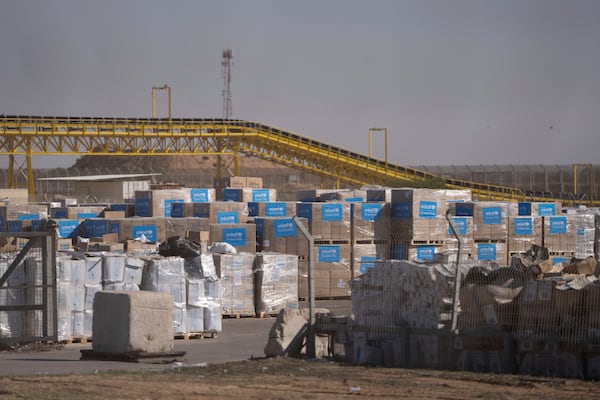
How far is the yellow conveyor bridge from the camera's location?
2031 inches

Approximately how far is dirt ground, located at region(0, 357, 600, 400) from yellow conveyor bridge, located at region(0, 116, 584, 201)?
39.9 metres

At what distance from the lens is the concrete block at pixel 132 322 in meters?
13.5

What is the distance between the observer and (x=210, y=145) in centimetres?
5497

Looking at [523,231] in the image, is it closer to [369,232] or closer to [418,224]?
[418,224]

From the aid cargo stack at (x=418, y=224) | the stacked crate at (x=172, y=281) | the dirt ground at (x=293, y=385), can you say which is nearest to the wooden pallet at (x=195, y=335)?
the stacked crate at (x=172, y=281)

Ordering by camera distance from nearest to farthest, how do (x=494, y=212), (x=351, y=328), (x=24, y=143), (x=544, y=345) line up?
(x=544, y=345) < (x=351, y=328) < (x=494, y=212) < (x=24, y=143)

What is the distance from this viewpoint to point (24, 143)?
52.8 m

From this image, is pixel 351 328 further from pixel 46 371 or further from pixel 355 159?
pixel 355 159

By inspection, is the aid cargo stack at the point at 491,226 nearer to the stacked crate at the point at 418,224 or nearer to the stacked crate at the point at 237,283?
the stacked crate at the point at 418,224

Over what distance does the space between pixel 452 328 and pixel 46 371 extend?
4.87m

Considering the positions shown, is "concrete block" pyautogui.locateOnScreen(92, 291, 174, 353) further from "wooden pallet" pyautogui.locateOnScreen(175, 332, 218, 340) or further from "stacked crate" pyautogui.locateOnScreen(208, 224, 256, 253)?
"stacked crate" pyautogui.locateOnScreen(208, 224, 256, 253)

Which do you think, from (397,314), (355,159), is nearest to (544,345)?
(397,314)

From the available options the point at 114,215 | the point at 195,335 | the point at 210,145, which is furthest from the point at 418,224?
the point at 210,145

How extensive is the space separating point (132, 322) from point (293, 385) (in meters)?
3.49
